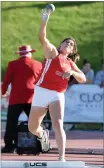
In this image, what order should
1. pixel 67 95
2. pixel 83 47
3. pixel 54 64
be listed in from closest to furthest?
Answer: pixel 54 64 → pixel 67 95 → pixel 83 47

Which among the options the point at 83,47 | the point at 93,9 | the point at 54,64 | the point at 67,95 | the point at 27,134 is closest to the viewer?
the point at 54,64

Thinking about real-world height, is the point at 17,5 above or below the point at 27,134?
above

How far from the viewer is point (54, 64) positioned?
1030cm

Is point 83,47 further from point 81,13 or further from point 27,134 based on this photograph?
point 27,134

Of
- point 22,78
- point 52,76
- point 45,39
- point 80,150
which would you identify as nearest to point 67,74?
point 52,76

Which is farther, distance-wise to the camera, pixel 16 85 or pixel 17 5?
pixel 17 5

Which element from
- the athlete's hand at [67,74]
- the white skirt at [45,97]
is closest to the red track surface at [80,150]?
the white skirt at [45,97]

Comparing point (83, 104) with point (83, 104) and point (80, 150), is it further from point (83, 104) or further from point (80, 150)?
point (80, 150)

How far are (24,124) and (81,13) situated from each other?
66.4ft

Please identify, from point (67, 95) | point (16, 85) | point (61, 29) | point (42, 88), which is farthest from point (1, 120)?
point (61, 29)

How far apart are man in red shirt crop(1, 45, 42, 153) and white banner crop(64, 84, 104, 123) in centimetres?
632

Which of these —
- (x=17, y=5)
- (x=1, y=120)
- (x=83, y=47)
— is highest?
(x=17, y=5)

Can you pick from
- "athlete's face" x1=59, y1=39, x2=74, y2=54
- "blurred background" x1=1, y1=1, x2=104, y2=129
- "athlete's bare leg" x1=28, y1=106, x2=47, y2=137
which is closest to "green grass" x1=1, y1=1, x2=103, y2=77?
"blurred background" x1=1, y1=1, x2=104, y2=129

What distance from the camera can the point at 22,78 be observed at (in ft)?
43.8
